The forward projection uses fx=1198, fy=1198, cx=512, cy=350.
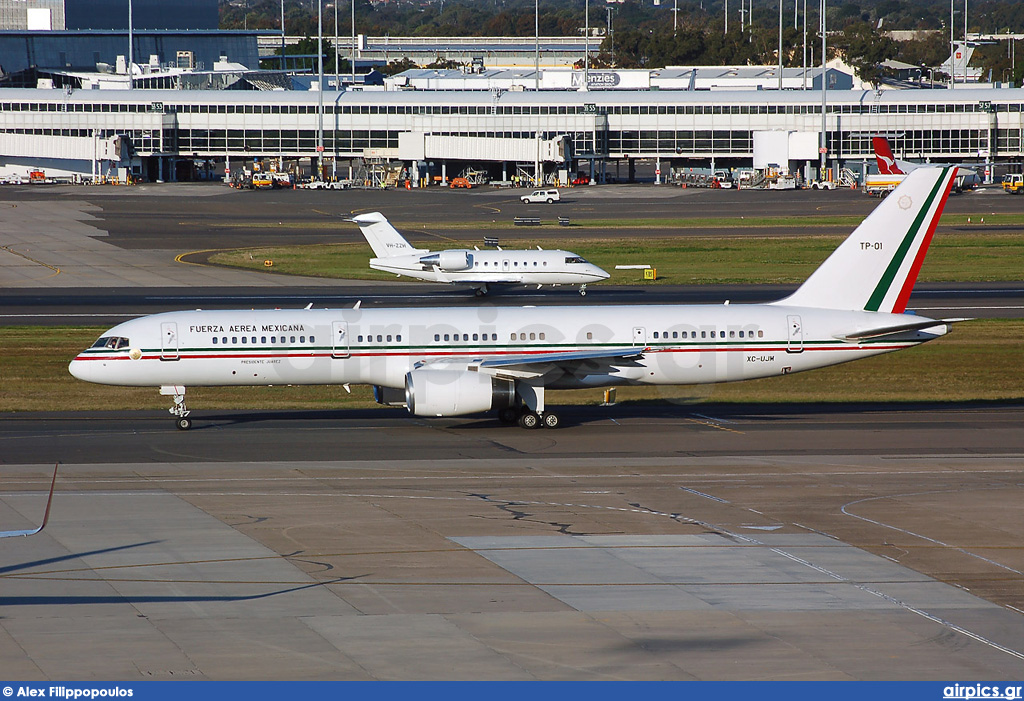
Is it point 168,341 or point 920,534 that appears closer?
point 920,534

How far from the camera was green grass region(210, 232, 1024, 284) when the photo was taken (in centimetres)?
7831

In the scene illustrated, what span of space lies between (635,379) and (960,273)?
4705 cm

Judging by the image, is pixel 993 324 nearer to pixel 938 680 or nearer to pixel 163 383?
pixel 163 383

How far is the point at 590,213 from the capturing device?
124438mm

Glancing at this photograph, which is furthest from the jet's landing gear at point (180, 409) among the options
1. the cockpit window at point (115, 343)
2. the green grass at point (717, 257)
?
the green grass at point (717, 257)

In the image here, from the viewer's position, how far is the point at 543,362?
37844 millimetres

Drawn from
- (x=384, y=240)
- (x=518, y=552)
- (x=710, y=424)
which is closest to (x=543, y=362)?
(x=710, y=424)

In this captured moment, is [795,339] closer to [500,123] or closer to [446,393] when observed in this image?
[446,393]

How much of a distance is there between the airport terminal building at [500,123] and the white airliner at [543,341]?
12668 centimetres

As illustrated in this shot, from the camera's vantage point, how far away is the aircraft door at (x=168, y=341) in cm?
3831

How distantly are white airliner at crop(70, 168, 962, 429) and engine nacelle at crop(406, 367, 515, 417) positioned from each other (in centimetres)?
107

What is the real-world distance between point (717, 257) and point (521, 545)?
212 ft

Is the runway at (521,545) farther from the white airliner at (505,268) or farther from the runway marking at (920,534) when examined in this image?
the white airliner at (505,268)

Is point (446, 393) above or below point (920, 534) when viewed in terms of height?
above
